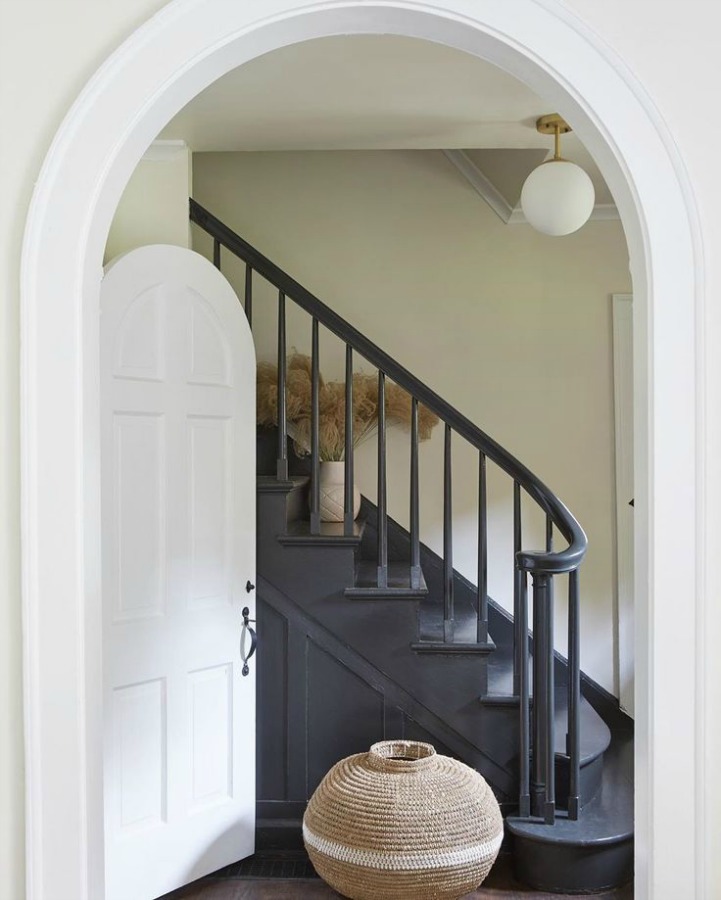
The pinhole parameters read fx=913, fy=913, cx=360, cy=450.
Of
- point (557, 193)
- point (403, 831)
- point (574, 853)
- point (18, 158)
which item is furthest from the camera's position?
point (557, 193)

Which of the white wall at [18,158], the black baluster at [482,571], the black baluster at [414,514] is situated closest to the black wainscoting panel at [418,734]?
the black baluster at [482,571]

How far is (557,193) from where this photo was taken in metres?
3.04

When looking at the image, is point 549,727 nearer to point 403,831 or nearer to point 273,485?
point 403,831

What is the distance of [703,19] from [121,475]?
77.1 inches

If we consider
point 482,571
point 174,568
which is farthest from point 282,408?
point 482,571

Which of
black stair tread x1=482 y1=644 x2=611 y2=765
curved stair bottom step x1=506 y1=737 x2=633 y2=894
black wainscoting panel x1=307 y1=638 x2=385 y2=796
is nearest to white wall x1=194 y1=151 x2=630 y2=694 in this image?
black stair tread x1=482 y1=644 x2=611 y2=765

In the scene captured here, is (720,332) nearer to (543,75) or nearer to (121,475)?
(543,75)

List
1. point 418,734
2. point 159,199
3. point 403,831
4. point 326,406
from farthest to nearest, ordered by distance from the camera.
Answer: point 326,406 < point 418,734 < point 159,199 < point 403,831

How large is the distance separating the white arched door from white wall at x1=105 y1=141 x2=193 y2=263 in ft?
0.99

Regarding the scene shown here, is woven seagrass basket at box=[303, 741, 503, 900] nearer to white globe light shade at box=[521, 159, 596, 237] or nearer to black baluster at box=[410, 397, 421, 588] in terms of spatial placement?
black baluster at box=[410, 397, 421, 588]

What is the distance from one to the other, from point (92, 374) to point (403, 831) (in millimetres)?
1753

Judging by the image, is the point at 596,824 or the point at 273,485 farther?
the point at 273,485

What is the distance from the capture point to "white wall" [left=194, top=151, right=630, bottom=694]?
4.29 m

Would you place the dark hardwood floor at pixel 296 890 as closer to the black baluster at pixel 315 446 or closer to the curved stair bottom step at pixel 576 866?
the curved stair bottom step at pixel 576 866
